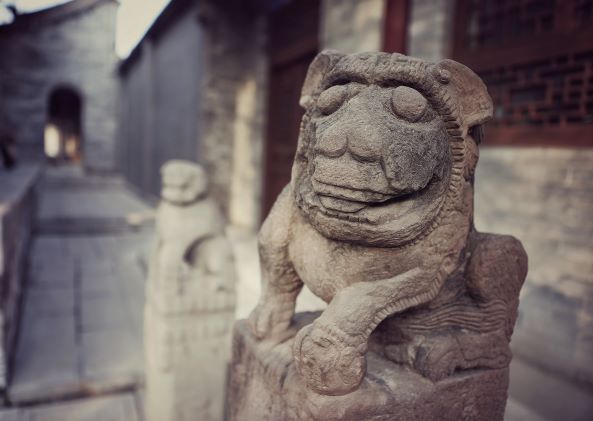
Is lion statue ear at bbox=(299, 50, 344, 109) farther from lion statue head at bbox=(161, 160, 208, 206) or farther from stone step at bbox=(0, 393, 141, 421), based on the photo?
stone step at bbox=(0, 393, 141, 421)

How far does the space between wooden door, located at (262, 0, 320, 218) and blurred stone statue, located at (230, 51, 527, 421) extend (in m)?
3.95

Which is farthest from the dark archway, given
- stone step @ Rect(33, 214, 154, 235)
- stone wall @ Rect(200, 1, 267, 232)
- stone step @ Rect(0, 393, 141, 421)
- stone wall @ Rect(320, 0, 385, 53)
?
stone step @ Rect(0, 393, 141, 421)

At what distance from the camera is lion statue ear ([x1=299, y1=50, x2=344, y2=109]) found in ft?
4.04

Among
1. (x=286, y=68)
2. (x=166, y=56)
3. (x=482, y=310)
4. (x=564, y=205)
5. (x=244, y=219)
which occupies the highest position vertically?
(x=166, y=56)

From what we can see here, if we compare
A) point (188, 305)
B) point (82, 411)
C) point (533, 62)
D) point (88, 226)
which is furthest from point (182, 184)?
point (88, 226)

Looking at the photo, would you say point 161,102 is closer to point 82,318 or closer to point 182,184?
point 82,318

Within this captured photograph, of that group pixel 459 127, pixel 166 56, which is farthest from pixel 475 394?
pixel 166 56

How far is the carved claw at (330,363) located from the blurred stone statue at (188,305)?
1.43 m

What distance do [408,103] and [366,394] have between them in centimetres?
71

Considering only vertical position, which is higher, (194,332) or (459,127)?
(459,127)

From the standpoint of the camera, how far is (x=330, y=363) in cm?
105

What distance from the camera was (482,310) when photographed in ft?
4.32

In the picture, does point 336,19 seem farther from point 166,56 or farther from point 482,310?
point 166,56

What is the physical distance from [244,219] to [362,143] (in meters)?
5.60
